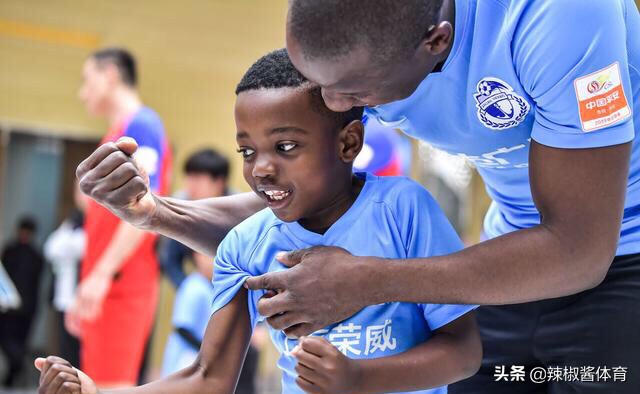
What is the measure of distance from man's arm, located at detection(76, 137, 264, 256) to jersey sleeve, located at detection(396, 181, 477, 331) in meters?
0.47

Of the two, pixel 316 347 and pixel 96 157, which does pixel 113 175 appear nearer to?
pixel 96 157

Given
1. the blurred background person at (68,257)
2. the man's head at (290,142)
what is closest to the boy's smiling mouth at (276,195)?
the man's head at (290,142)

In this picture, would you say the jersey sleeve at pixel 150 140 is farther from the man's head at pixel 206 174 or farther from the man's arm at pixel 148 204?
the man's arm at pixel 148 204

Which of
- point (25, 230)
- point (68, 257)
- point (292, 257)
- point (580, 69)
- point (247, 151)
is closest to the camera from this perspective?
point (580, 69)

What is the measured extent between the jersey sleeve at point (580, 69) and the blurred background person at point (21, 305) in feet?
22.8

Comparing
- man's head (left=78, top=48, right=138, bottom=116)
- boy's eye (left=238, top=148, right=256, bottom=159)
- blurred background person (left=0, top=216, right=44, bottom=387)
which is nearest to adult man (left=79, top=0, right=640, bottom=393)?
boy's eye (left=238, top=148, right=256, bottom=159)

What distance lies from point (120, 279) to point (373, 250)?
2.75 m

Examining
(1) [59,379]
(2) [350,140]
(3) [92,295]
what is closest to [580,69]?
(2) [350,140]

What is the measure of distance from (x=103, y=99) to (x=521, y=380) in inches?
121

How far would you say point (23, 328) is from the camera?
7.82 m

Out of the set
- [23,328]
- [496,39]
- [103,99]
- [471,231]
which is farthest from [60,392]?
[471,231]

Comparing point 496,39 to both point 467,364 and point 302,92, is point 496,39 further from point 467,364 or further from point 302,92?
point 467,364

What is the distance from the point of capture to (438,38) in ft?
5.27

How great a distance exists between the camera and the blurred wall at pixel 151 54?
306 inches
